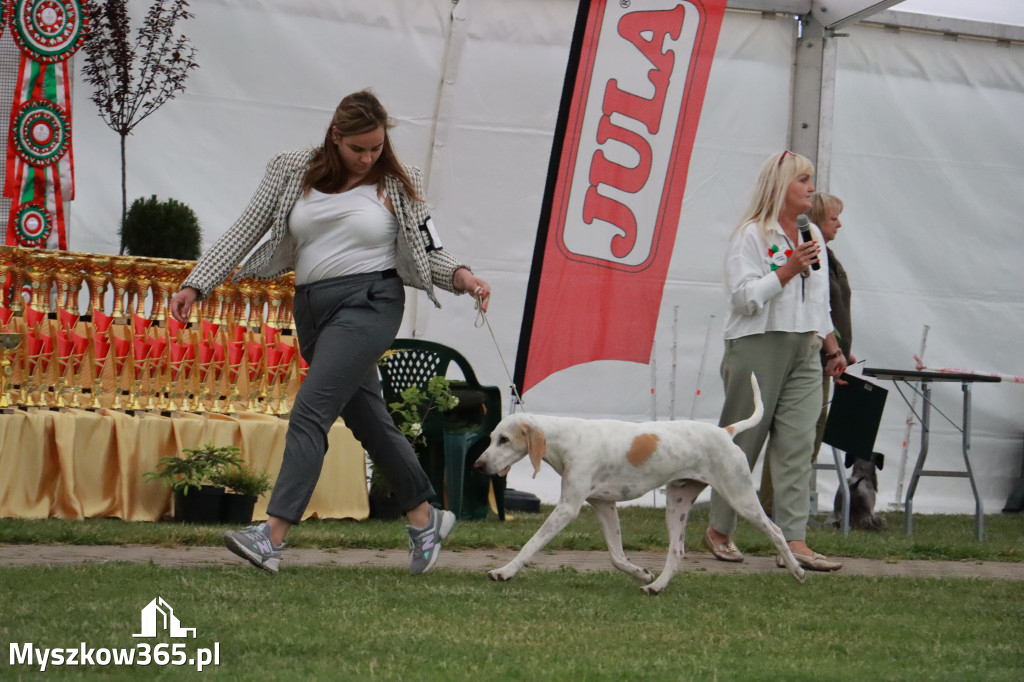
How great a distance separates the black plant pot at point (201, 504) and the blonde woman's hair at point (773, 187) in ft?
9.55

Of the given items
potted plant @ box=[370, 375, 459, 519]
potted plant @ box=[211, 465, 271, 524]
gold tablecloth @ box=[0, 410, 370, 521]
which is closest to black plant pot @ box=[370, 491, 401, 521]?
potted plant @ box=[370, 375, 459, 519]

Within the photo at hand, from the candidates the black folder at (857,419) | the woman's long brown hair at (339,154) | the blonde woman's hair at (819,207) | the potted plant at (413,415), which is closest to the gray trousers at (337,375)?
the woman's long brown hair at (339,154)

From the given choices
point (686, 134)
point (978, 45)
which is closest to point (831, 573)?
point (686, 134)

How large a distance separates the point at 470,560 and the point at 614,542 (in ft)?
3.27

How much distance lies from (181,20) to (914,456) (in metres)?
6.49

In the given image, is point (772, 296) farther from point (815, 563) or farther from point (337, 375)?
point (337, 375)

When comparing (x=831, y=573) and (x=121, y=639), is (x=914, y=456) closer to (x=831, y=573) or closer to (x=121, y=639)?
(x=831, y=573)

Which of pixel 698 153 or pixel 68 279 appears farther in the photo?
pixel 698 153

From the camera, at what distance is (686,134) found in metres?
8.71

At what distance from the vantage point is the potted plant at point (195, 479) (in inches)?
261

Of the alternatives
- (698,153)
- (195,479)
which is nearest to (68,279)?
(195,479)

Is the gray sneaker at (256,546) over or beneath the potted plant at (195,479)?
over

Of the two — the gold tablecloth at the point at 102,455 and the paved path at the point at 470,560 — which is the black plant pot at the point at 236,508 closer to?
the gold tablecloth at the point at 102,455

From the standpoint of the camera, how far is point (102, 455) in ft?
22.1
